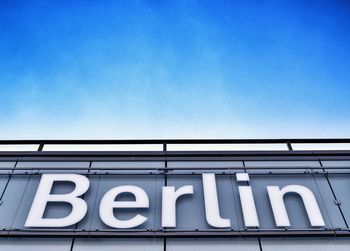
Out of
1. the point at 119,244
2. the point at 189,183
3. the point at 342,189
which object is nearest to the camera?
the point at 119,244

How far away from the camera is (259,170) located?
248 inches

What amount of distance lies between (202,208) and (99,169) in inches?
99.4

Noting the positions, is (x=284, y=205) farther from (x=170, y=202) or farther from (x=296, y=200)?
(x=170, y=202)

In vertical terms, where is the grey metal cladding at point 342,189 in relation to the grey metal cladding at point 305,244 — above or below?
above

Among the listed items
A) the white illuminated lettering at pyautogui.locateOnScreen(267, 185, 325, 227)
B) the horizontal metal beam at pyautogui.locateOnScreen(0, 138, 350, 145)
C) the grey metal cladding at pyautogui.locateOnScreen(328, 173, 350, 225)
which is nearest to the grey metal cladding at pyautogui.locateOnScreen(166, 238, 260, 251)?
the white illuminated lettering at pyautogui.locateOnScreen(267, 185, 325, 227)

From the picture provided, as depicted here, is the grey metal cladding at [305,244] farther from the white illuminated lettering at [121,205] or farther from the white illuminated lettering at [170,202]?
the white illuminated lettering at [121,205]

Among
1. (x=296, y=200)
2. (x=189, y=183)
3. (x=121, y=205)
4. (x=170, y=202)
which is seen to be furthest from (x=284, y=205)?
(x=121, y=205)

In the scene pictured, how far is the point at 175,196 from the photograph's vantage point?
18.6 feet

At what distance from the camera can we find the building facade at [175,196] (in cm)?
512

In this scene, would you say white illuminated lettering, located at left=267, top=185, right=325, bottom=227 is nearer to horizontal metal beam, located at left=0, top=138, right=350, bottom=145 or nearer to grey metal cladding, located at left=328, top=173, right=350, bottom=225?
grey metal cladding, located at left=328, top=173, right=350, bottom=225

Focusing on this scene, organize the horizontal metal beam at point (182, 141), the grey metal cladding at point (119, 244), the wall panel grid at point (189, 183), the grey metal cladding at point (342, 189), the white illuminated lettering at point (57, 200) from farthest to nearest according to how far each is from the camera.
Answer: the horizontal metal beam at point (182, 141) → the grey metal cladding at point (342, 189) → the wall panel grid at point (189, 183) → the white illuminated lettering at point (57, 200) → the grey metal cladding at point (119, 244)

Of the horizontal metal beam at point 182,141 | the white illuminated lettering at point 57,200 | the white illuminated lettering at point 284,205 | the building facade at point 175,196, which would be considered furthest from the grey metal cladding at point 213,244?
the horizontal metal beam at point 182,141

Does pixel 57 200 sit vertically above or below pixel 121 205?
above

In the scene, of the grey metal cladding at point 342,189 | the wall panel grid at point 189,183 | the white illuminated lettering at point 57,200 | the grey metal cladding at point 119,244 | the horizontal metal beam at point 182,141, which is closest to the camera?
the grey metal cladding at point 119,244
